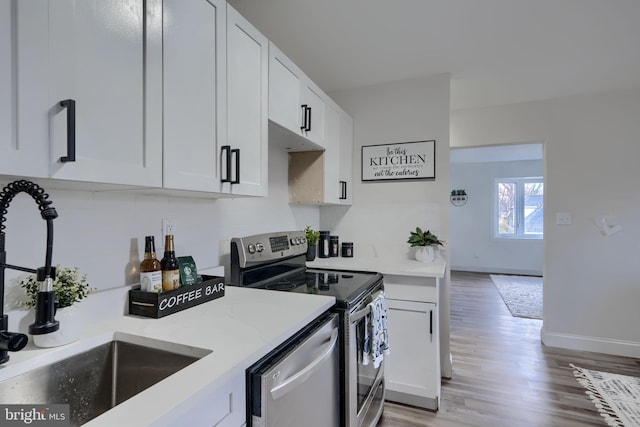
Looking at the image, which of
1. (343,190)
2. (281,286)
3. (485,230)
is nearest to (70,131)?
(281,286)

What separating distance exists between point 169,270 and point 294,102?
1.16 m

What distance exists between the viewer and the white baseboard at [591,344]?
2900mm

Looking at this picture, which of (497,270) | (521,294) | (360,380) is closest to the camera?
(360,380)

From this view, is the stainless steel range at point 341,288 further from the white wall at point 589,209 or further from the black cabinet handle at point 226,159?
the white wall at point 589,209

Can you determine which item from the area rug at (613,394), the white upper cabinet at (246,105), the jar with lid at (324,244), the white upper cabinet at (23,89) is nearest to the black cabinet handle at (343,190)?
the jar with lid at (324,244)

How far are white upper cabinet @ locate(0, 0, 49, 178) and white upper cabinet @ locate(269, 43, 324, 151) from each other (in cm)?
100

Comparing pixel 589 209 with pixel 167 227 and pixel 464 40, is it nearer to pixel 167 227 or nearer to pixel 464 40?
pixel 464 40

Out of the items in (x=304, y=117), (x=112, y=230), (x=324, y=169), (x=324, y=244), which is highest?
(x=304, y=117)

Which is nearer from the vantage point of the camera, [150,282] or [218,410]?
[218,410]

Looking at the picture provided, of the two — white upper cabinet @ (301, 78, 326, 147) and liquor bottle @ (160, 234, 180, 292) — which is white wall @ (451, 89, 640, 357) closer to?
white upper cabinet @ (301, 78, 326, 147)

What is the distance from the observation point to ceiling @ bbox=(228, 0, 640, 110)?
1759 mm

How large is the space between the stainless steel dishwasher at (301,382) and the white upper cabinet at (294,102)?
1.10 meters

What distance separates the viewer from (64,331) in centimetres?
90

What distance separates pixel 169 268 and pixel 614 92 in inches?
157
